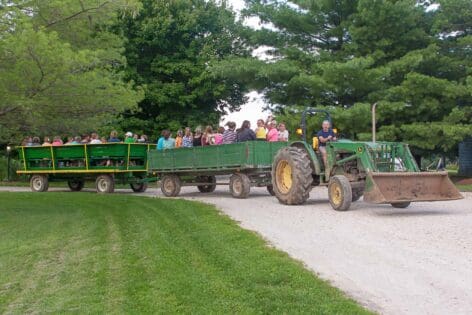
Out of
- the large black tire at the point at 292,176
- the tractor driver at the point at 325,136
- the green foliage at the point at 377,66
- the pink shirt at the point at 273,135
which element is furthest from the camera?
the green foliage at the point at 377,66

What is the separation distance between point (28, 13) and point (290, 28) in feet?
55.5

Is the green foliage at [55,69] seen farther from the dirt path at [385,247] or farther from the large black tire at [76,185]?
the large black tire at [76,185]

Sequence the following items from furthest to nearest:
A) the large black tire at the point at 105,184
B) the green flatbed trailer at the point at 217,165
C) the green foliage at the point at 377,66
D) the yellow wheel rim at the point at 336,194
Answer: the green foliage at the point at 377,66, the large black tire at the point at 105,184, the green flatbed trailer at the point at 217,165, the yellow wheel rim at the point at 336,194

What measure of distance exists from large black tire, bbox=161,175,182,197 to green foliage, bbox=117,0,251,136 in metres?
12.3

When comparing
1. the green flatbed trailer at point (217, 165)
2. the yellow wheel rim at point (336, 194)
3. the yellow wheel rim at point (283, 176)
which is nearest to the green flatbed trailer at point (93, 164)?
the green flatbed trailer at point (217, 165)

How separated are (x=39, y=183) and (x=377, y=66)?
14.9 m

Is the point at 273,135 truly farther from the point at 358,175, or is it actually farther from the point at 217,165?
the point at 358,175

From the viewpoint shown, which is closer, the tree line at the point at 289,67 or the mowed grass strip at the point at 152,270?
the mowed grass strip at the point at 152,270

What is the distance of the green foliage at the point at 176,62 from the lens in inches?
1270

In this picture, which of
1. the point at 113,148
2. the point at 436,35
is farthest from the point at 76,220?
the point at 436,35

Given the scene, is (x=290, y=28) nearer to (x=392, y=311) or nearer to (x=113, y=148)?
(x=113, y=148)

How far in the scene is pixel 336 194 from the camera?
44.5ft

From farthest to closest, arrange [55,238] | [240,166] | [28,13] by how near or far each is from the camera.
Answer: [240,166] → [28,13] → [55,238]

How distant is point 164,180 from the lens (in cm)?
2006
